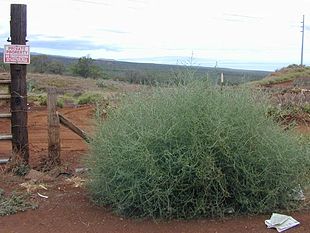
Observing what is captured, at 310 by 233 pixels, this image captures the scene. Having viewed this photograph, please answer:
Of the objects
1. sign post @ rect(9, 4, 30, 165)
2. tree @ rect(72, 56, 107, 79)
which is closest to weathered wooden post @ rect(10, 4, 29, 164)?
sign post @ rect(9, 4, 30, 165)

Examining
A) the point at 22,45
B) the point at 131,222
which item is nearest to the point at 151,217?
the point at 131,222

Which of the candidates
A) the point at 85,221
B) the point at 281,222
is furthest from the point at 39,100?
the point at 281,222

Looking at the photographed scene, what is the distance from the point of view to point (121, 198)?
558 centimetres

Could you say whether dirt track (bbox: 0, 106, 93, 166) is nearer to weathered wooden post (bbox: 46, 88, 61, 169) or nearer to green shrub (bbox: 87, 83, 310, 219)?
weathered wooden post (bbox: 46, 88, 61, 169)

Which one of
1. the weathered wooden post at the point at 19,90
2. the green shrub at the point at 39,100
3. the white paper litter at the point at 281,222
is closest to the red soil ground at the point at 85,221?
the white paper litter at the point at 281,222

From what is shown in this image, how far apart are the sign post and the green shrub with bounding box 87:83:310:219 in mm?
2460

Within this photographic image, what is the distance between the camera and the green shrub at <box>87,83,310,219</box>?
5332mm

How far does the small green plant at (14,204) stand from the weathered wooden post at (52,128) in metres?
1.70

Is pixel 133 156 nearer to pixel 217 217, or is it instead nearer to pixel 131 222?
pixel 131 222

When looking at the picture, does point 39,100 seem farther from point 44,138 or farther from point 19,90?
point 19,90

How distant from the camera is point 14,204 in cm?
610

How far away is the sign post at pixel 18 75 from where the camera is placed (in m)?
7.76

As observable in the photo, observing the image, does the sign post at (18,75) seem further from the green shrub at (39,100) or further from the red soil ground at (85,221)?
the green shrub at (39,100)

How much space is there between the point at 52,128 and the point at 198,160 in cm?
338
